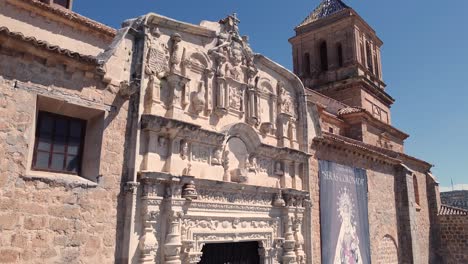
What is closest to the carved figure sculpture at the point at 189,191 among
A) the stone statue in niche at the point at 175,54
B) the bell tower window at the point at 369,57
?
the stone statue in niche at the point at 175,54

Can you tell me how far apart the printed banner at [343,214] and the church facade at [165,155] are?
0.06 meters

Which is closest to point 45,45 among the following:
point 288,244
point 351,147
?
point 288,244

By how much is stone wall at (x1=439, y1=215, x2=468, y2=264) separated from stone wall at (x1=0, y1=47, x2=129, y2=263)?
1647 cm

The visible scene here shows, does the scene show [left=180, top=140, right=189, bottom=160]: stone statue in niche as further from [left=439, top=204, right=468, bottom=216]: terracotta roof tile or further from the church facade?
[left=439, top=204, right=468, bottom=216]: terracotta roof tile

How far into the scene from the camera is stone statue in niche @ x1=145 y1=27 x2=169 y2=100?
726cm

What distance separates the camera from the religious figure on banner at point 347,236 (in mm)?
11289

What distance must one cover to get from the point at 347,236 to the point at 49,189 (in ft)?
29.6

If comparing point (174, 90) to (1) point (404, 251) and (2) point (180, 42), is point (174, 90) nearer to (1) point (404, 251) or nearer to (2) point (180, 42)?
(2) point (180, 42)

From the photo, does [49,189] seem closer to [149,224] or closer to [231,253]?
[149,224]

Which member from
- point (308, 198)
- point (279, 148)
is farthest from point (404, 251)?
point (279, 148)

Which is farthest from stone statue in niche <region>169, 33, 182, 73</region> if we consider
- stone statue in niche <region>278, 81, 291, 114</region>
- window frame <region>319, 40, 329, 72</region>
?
window frame <region>319, 40, 329, 72</region>

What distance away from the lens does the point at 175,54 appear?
779 centimetres

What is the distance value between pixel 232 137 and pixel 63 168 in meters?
3.84

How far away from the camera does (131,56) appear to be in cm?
701
